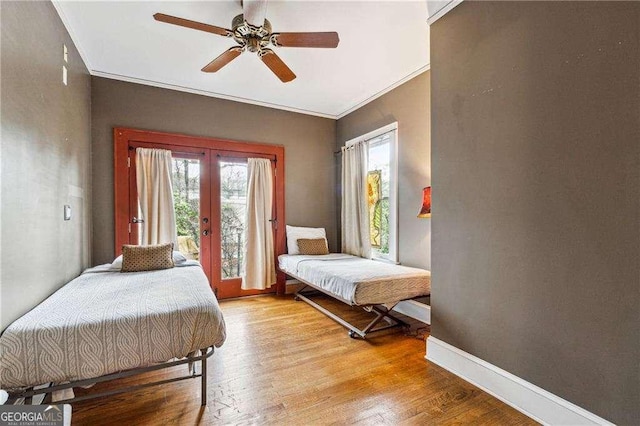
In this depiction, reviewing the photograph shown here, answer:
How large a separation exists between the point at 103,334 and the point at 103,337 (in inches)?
0.6

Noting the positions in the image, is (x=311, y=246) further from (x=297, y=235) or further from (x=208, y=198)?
(x=208, y=198)

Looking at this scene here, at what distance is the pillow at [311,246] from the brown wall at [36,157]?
247 cm

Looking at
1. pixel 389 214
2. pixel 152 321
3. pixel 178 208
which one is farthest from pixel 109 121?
pixel 389 214

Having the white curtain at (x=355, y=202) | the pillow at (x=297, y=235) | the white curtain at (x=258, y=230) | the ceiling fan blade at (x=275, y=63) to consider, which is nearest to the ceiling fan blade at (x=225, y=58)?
the ceiling fan blade at (x=275, y=63)

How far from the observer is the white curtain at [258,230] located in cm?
399

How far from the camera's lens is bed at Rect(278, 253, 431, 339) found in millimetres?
2541

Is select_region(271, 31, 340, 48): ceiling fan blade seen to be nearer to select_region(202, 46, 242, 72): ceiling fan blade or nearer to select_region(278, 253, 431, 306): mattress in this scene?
select_region(202, 46, 242, 72): ceiling fan blade

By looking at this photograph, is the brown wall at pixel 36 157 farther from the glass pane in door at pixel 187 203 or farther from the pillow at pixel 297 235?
the pillow at pixel 297 235

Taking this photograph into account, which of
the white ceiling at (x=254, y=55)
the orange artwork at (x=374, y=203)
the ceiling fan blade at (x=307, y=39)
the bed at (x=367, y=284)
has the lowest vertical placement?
the bed at (x=367, y=284)

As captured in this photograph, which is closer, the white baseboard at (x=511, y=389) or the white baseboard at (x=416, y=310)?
the white baseboard at (x=511, y=389)

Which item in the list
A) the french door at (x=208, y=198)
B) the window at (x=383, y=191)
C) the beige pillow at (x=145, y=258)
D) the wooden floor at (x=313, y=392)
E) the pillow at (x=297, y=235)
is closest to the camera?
the wooden floor at (x=313, y=392)

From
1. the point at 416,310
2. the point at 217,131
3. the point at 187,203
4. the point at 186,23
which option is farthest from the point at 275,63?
the point at 416,310

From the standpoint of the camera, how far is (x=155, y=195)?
348cm

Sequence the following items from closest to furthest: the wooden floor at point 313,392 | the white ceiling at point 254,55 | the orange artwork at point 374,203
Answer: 1. the wooden floor at point 313,392
2. the white ceiling at point 254,55
3. the orange artwork at point 374,203
